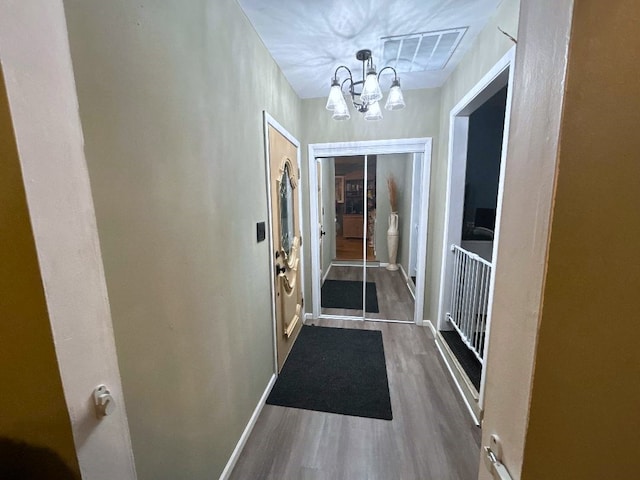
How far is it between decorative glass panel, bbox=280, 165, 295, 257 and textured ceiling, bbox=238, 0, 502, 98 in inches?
36.6

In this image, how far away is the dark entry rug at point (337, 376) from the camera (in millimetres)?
1916

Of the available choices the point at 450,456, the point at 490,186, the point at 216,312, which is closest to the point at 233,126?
the point at 216,312

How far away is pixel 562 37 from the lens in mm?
448

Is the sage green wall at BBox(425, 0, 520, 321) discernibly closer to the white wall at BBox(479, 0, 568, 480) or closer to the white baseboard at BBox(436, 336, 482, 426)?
the white baseboard at BBox(436, 336, 482, 426)

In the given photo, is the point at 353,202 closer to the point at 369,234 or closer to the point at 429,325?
the point at 369,234

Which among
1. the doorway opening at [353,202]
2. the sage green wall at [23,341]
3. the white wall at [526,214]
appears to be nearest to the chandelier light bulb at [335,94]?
the doorway opening at [353,202]

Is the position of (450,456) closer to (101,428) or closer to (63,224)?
(101,428)

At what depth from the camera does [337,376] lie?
2207mm

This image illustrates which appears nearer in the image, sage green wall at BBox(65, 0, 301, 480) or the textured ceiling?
sage green wall at BBox(65, 0, 301, 480)

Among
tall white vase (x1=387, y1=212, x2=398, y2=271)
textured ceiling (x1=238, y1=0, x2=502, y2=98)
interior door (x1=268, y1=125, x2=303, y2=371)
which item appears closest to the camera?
textured ceiling (x1=238, y1=0, x2=502, y2=98)

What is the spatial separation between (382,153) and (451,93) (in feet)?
2.62

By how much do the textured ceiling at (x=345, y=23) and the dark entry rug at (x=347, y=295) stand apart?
2.69m

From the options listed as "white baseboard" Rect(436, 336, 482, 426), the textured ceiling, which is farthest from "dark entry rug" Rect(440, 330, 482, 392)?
the textured ceiling

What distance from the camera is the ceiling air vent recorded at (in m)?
1.82
